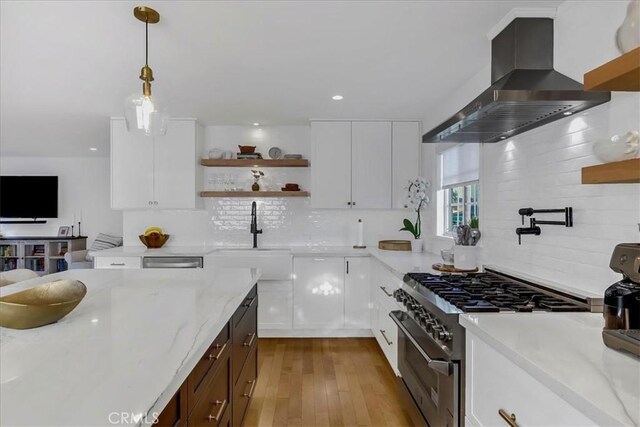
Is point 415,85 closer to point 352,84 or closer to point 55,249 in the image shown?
point 352,84

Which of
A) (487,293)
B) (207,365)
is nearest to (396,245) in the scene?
(487,293)

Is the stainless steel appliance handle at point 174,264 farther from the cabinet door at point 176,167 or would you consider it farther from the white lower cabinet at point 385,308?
the white lower cabinet at point 385,308

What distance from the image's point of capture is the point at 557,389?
0.89 m

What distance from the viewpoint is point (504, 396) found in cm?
119

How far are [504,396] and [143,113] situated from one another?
2022mm

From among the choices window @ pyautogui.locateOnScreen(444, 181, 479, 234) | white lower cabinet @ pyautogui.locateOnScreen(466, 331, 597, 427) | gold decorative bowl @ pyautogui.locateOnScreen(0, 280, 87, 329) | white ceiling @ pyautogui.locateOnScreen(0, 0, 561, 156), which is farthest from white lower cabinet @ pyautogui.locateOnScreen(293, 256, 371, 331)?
gold decorative bowl @ pyautogui.locateOnScreen(0, 280, 87, 329)

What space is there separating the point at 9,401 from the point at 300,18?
76.7 inches

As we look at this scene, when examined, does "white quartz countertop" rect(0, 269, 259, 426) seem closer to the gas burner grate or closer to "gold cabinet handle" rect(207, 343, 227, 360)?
"gold cabinet handle" rect(207, 343, 227, 360)

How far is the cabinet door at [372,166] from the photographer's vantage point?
412 cm

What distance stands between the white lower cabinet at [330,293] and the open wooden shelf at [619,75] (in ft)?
9.67

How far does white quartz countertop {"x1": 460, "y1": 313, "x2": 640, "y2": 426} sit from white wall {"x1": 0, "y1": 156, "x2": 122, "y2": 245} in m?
6.82

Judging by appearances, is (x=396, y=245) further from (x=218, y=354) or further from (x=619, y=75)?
(x=619, y=75)

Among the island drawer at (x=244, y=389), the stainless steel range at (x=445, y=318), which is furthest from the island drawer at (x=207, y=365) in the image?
the stainless steel range at (x=445, y=318)

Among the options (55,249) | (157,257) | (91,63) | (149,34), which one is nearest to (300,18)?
(149,34)
